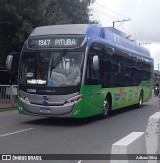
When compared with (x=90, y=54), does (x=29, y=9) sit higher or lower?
higher

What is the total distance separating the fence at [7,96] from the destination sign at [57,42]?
600cm

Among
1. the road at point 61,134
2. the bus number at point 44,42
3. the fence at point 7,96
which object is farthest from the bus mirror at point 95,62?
the fence at point 7,96

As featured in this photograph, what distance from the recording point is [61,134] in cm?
1157

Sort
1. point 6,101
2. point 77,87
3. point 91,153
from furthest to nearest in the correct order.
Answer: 1. point 6,101
2. point 77,87
3. point 91,153

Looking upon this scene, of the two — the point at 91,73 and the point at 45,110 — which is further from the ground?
the point at 91,73

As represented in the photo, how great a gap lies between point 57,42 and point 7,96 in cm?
702

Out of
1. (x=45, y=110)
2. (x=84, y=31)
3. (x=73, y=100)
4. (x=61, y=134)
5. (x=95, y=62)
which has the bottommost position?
(x=61, y=134)

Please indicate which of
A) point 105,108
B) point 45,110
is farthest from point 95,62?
point 105,108

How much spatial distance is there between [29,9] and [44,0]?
4.14 feet

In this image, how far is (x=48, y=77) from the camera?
13266 millimetres

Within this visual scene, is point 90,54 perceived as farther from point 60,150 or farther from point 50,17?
point 50,17

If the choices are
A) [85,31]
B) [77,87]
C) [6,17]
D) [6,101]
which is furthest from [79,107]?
[6,17]

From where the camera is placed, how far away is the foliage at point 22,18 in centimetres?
2269

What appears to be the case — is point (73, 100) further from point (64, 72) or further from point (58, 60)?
point (58, 60)
